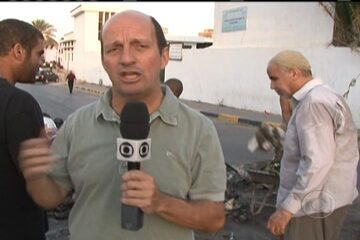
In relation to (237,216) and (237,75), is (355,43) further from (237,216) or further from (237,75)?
(237,216)

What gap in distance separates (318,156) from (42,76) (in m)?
40.9

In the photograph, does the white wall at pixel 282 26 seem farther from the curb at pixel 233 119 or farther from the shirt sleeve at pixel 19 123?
the shirt sleeve at pixel 19 123

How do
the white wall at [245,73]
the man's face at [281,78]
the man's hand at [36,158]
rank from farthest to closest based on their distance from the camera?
the white wall at [245,73] → the man's face at [281,78] → the man's hand at [36,158]

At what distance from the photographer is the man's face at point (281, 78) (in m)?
2.93

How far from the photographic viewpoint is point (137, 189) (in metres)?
1.50

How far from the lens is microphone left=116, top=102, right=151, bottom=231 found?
1.51 m

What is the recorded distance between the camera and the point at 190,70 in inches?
904

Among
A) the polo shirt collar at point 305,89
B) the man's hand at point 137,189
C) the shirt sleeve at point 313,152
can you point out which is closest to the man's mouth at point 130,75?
the man's hand at point 137,189

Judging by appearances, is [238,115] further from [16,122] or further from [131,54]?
[131,54]

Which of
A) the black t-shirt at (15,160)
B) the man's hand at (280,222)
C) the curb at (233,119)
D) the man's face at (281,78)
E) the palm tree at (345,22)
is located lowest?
the curb at (233,119)

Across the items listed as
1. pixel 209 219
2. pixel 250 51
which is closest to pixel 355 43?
pixel 250 51

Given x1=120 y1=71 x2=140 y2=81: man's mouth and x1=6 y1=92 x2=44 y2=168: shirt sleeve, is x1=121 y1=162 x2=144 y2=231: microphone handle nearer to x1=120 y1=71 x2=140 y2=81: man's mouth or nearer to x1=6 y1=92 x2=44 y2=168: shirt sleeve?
x1=120 y1=71 x2=140 y2=81: man's mouth

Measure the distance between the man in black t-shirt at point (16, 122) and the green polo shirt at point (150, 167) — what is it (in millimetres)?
401

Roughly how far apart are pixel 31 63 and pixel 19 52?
0.10m
